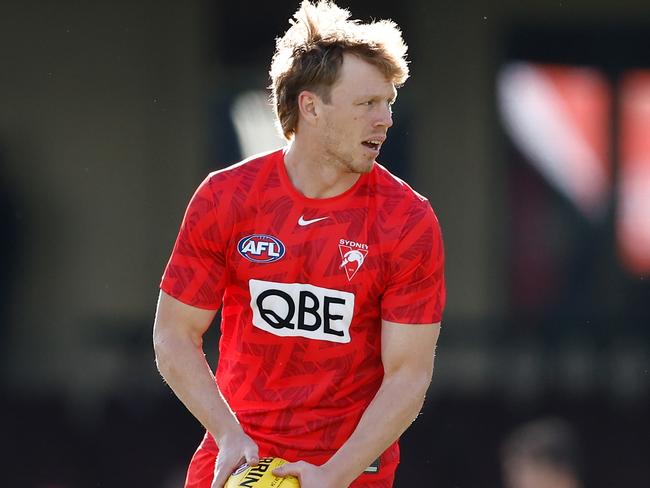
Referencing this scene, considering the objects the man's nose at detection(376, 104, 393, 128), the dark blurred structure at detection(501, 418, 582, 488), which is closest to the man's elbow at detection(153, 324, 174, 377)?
the man's nose at detection(376, 104, 393, 128)

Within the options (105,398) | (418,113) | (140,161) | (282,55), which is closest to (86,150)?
(140,161)

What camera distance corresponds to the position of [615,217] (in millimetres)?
6832

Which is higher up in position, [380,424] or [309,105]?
[309,105]

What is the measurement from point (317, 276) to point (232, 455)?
529 millimetres

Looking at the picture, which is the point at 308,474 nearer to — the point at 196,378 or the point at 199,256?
the point at 196,378

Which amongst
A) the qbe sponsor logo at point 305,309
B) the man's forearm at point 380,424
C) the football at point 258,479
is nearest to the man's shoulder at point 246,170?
the qbe sponsor logo at point 305,309

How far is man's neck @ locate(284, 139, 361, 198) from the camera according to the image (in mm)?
3660

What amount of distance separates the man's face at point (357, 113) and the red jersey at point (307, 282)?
0.13m

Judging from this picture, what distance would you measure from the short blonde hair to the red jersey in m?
0.24

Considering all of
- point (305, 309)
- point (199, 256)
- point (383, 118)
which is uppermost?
point (383, 118)

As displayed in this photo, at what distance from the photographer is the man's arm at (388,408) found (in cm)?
341

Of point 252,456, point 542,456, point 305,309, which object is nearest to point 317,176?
point 305,309

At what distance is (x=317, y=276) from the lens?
3.61 meters

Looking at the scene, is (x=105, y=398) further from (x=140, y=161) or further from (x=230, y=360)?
(x=230, y=360)
